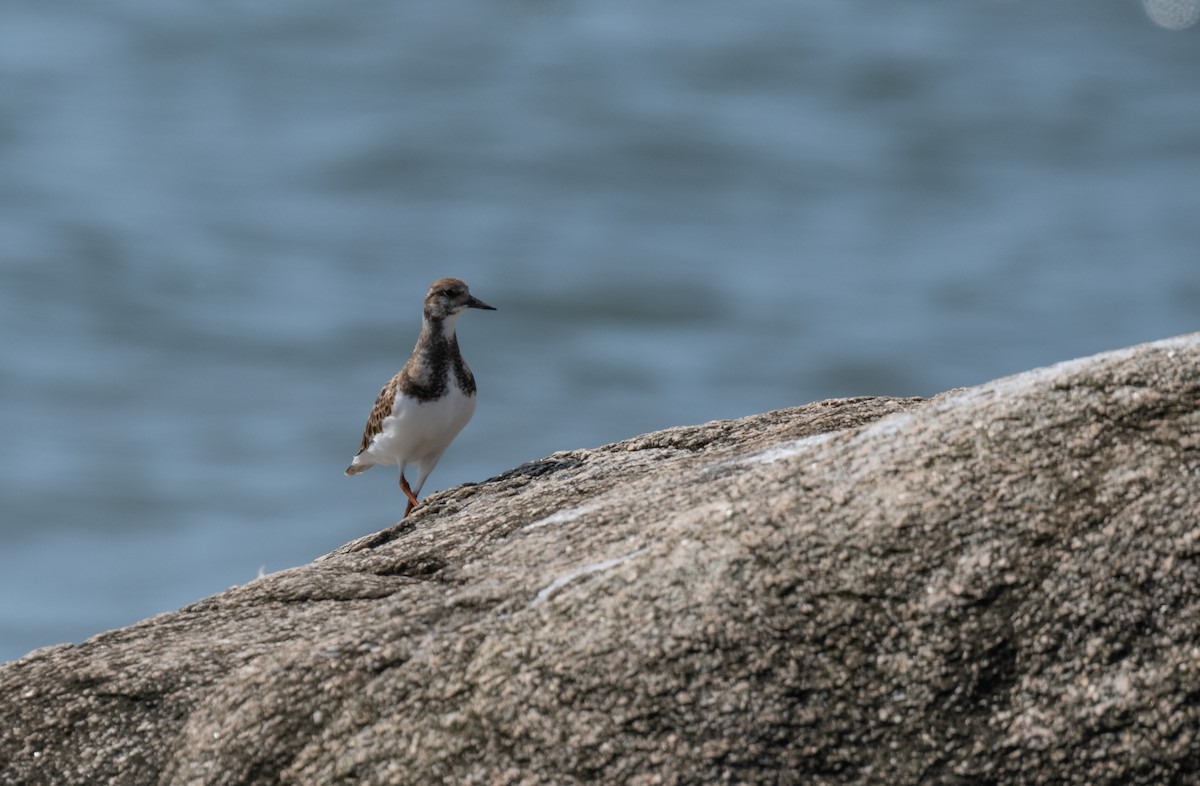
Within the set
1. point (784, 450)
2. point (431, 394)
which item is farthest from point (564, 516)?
point (431, 394)

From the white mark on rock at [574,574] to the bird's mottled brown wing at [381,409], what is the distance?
483 cm

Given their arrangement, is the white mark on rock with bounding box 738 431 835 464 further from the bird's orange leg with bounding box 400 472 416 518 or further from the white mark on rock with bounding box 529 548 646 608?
the bird's orange leg with bounding box 400 472 416 518

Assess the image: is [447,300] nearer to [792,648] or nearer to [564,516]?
[564,516]

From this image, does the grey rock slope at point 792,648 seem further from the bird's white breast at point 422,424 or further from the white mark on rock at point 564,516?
the bird's white breast at point 422,424

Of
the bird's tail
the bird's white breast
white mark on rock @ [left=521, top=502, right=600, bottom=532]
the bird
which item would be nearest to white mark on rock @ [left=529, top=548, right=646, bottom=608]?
white mark on rock @ [left=521, top=502, right=600, bottom=532]

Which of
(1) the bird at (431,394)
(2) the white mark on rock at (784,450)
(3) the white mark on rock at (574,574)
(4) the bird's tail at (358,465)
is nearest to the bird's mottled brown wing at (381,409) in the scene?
(1) the bird at (431,394)

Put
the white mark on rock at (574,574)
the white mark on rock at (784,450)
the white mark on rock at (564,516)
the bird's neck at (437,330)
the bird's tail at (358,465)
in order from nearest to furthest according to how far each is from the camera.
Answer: the white mark on rock at (574,574), the white mark on rock at (784,450), the white mark on rock at (564,516), the bird's neck at (437,330), the bird's tail at (358,465)

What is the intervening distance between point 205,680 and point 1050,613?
2674mm

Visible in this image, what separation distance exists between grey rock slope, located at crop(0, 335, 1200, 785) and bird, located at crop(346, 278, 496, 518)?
411cm

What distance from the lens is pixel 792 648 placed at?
4.17 metres

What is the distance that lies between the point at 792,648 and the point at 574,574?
78 centimetres

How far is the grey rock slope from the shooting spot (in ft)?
13.2

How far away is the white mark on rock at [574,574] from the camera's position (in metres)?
4.55

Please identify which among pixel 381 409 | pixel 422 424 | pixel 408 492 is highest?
pixel 381 409
